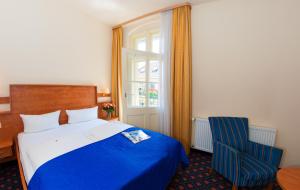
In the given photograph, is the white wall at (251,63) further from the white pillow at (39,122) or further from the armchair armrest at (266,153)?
the white pillow at (39,122)

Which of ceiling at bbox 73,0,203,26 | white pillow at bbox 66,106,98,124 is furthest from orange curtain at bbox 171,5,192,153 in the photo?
white pillow at bbox 66,106,98,124

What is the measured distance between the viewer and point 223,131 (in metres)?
2.21

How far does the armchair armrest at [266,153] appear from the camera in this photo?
5.94 feet

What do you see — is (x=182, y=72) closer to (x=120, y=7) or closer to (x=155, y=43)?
(x=155, y=43)

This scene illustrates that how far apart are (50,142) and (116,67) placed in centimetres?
242

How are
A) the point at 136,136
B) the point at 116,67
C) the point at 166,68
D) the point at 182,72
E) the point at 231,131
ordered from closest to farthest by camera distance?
the point at 136,136 < the point at 231,131 < the point at 182,72 < the point at 166,68 < the point at 116,67

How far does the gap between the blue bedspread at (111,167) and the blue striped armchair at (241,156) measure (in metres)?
0.67

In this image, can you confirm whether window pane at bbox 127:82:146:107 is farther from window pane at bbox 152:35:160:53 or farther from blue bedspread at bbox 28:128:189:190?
blue bedspread at bbox 28:128:189:190

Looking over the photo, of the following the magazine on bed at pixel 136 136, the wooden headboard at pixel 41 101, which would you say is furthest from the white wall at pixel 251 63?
the wooden headboard at pixel 41 101

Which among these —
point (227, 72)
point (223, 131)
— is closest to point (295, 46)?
point (227, 72)

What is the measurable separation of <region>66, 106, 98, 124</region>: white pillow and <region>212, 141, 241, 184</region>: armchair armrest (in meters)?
2.52

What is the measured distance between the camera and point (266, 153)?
6.23 ft

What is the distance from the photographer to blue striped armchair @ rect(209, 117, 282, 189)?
1632mm

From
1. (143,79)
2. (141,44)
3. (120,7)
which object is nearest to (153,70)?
(143,79)
